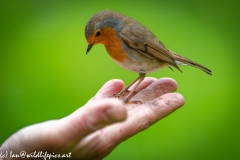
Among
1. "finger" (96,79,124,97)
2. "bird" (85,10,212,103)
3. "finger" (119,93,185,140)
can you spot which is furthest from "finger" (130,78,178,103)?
"finger" (119,93,185,140)

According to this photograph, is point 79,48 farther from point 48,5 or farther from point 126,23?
point 126,23

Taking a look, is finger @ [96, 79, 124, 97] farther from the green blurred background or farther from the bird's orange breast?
the green blurred background

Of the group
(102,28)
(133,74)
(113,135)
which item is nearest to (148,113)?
(113,135)

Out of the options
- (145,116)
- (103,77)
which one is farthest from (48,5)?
(145,116)

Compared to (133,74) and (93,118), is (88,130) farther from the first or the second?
(133,74)

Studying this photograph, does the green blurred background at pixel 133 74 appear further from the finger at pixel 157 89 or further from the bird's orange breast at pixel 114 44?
the bird's orange breast at pixel 114 44

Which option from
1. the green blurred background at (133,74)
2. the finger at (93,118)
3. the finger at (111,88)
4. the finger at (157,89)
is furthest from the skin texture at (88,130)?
the green blurred background at (133,74)
